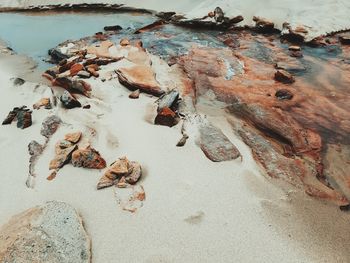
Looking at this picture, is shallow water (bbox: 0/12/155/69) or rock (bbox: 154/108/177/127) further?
shallow water (bbox: 0/12/155/69)

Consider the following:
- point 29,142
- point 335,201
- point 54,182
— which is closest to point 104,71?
point 29,142

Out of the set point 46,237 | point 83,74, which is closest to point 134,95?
point 83,74

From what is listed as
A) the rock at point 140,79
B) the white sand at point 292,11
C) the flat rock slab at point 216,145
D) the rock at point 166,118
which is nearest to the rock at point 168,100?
the rock at point 166,118

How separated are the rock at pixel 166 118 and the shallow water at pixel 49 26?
384 centimetres

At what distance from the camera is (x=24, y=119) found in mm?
4336

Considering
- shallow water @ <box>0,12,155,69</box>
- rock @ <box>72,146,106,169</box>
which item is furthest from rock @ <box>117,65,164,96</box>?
shallow water @ <box>0,12,155,69</box>

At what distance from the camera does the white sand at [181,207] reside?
8.93 ft

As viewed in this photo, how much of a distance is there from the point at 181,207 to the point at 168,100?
189cm

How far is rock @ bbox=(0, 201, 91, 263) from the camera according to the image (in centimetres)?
249

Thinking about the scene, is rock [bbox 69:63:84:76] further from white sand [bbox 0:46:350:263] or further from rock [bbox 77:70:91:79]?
white sand [bbox 0:46:350:263]

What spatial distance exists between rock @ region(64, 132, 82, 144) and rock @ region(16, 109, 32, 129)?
72 centimetres

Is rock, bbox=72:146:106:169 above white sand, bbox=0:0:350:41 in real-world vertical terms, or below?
below

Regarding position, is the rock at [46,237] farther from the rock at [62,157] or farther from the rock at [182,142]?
the rock at [182,142]

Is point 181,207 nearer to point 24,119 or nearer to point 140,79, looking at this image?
point 24,119
